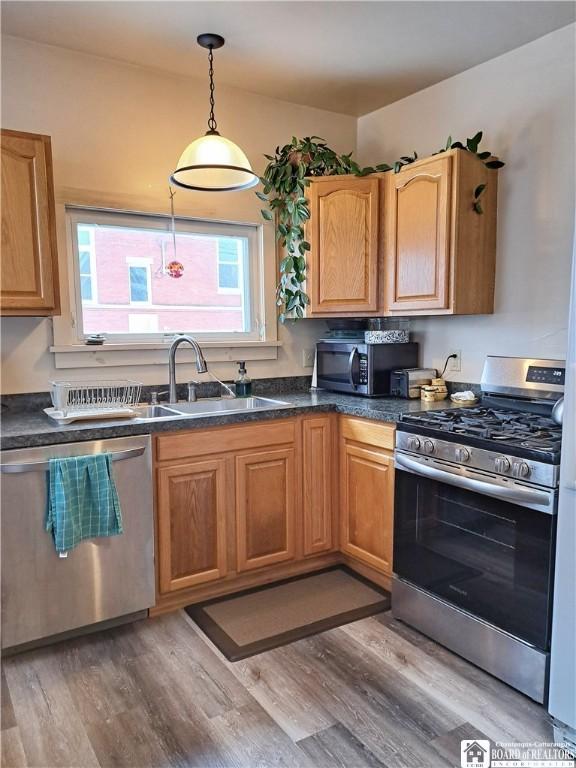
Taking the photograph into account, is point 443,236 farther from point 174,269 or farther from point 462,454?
point 174,269

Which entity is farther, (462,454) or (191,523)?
(191,523)

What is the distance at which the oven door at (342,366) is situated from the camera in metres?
3.00

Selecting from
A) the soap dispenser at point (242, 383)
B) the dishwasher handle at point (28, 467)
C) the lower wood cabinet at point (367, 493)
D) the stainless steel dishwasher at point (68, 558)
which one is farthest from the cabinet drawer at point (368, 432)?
the dishwasher handle at point (28, 467)

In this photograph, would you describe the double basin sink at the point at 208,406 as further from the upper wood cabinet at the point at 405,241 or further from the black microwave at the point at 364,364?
the upper wood cabinet at the point at 405,241

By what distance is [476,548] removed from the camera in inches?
81.7

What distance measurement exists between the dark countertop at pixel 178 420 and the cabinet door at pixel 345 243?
21.3 inches

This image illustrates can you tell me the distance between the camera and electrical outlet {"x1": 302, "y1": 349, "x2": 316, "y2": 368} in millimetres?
3449

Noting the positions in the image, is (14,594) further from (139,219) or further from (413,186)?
(413,186)

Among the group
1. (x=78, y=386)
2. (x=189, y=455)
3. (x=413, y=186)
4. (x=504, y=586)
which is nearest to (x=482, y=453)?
(x=504, y=586)

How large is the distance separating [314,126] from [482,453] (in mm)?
2335

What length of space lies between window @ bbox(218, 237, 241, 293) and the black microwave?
25.7 inches

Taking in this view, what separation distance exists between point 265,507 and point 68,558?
0.92m

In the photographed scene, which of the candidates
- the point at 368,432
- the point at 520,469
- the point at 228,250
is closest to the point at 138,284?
the point at 228,250

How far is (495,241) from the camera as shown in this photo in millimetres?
2760
